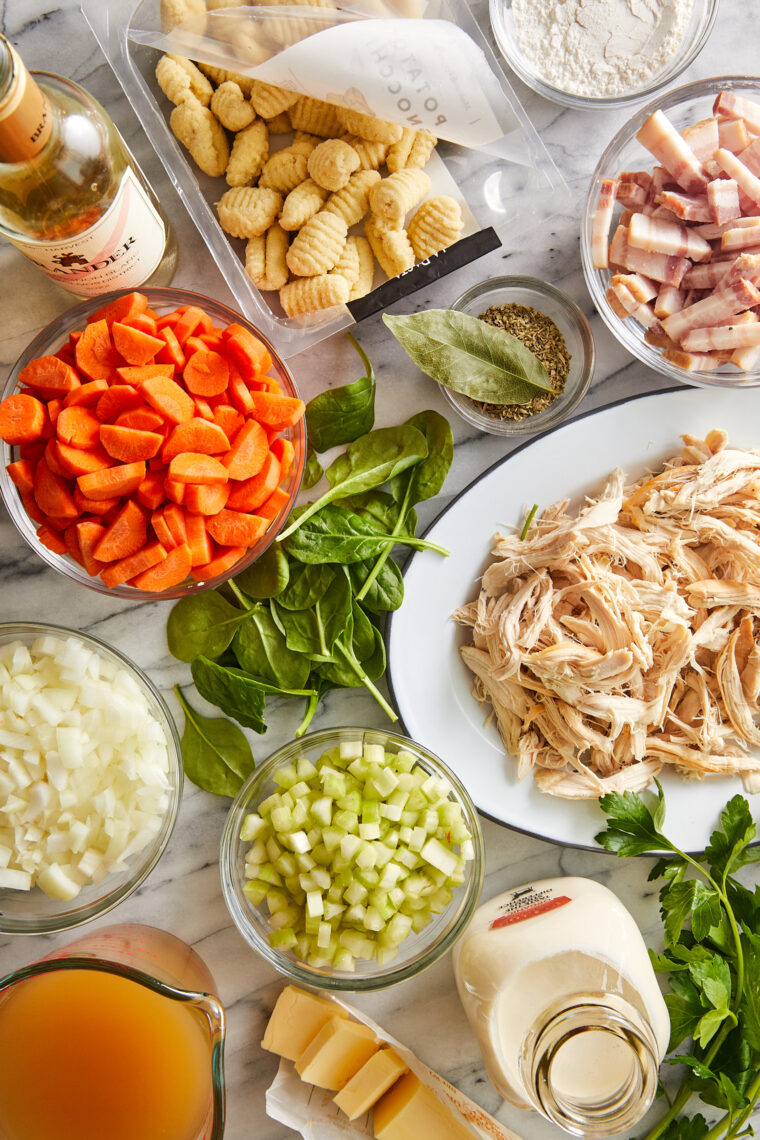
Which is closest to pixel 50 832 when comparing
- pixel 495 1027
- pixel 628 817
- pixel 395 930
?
pixel 395 930

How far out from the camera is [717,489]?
142 centimetres

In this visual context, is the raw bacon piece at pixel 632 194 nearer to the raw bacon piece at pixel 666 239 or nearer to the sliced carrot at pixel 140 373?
the raw bacon piece at pixel 666 239

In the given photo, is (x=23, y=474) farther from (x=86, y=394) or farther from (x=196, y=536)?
(x=196, y=536)

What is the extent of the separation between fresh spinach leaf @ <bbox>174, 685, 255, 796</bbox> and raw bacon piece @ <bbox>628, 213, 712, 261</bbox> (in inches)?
43.5

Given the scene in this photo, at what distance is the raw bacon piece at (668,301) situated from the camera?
4.66 ft

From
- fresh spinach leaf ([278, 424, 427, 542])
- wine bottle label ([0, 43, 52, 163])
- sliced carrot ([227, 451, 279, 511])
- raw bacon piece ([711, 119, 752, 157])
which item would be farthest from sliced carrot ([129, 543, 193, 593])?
raw bacon piece ([711, 119, 752, 157])

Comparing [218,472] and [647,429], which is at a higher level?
[218,472]

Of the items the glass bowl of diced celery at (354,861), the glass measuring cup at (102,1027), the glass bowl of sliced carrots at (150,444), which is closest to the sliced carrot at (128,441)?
the glass bowl of sliced carrots at (150,444)

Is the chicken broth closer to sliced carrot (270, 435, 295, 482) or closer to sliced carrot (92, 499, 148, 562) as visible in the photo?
sliced carrot (92, 499, 148, 562)

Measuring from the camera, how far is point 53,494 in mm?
1210

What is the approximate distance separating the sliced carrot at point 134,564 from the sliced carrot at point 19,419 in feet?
0.76

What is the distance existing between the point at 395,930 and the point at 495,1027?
216mm

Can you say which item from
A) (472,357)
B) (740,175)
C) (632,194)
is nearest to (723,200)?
(740,175)

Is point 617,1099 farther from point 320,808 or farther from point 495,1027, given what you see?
point 320,808
